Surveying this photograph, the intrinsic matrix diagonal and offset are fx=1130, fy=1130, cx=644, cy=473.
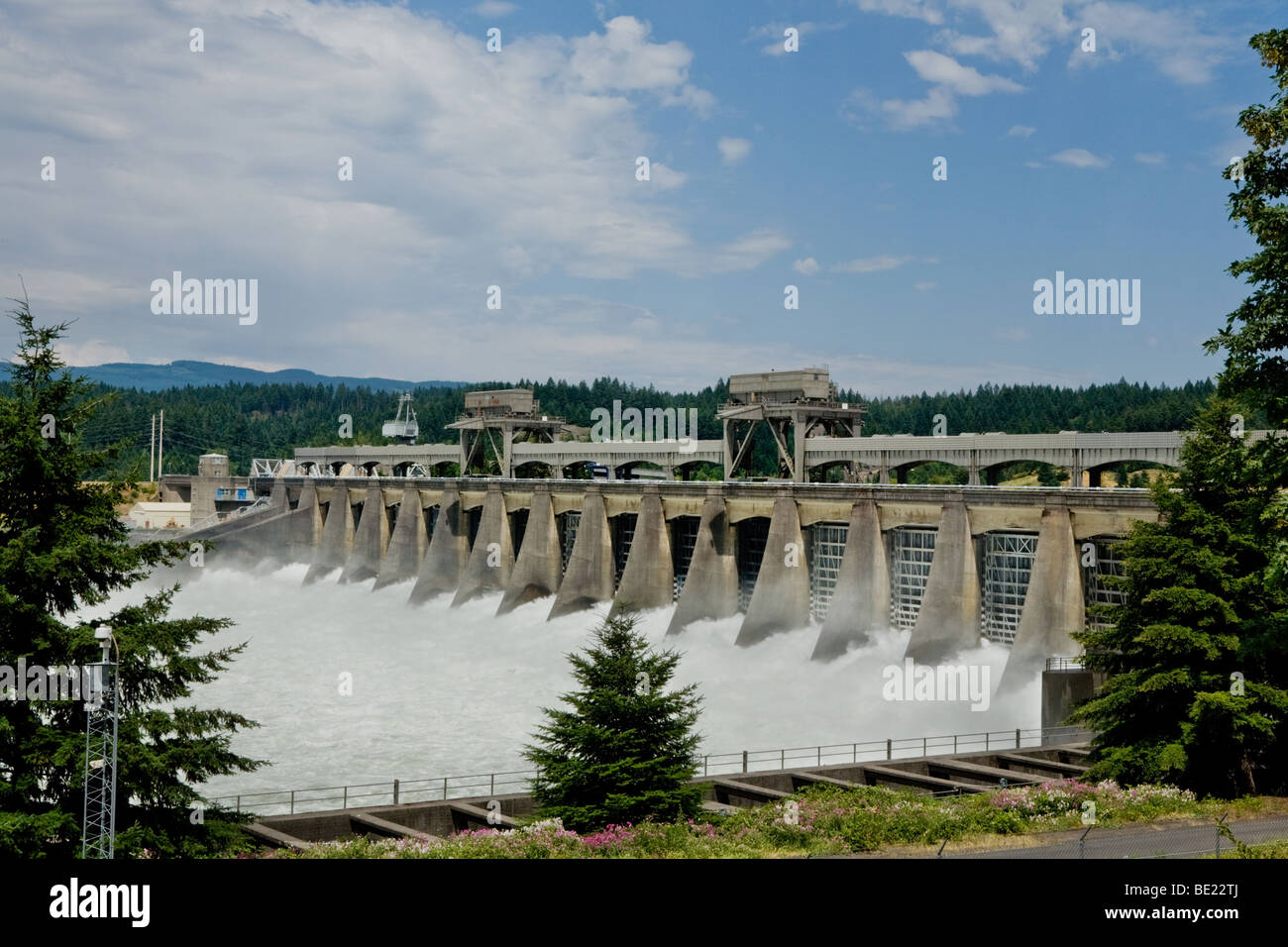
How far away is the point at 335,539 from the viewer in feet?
281

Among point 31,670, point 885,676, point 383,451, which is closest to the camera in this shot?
point 31,670

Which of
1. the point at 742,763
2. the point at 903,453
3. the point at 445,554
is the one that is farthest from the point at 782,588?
the point at 445,554

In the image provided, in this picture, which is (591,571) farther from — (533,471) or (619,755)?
(619,755)

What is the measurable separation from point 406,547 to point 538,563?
15.8m

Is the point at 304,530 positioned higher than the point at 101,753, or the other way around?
the point at 304,530

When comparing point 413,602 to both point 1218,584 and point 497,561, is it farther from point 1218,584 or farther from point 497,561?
point 1218,584

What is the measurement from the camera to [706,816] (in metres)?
23.4

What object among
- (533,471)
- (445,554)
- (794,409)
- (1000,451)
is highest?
(794,409)

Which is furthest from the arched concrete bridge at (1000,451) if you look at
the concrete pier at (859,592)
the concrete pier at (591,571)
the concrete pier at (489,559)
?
the concrete pier at (489,559)

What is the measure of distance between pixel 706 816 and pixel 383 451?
7720 cm

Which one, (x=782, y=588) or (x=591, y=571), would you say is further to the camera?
(x=591, y=571)

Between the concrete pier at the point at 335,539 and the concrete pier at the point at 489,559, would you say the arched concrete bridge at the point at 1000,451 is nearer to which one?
the concrete pier at the point at 489,559
